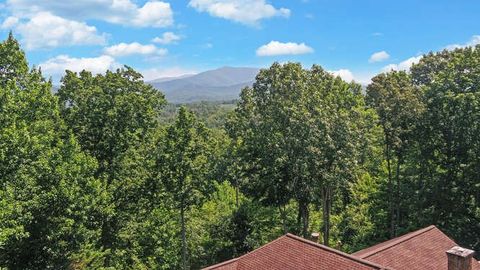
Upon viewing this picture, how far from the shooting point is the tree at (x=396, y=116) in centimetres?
3425

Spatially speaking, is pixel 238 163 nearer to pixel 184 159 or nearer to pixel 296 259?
pixel 184 159

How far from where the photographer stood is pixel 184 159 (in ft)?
94.1

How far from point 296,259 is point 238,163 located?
18.6 meters

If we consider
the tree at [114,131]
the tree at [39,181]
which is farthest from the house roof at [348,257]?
the tree at [114,131]

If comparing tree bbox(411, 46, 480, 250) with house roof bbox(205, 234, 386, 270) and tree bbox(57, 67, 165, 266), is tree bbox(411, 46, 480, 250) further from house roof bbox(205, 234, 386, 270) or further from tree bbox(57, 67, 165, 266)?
tree bbox(57, 67, 165, 266)

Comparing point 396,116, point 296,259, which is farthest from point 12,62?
point 396,116

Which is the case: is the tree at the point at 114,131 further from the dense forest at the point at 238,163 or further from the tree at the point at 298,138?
the tree at the point at 298,138

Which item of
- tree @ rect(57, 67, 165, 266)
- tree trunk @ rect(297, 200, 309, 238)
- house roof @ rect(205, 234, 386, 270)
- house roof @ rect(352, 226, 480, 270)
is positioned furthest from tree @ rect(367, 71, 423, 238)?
tree @ rect(57, 67, 165, 266)

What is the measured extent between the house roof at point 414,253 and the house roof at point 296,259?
1.34 meters

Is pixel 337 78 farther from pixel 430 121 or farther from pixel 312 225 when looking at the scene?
pixel 312 225

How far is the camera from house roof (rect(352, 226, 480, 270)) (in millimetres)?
20066

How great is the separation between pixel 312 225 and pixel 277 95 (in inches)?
550

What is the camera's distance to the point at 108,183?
2959 cm

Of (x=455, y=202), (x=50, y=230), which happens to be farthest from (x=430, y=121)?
(x=50, y=230)
